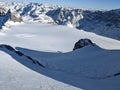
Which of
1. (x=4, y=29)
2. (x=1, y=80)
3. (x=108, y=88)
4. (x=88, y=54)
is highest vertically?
(x=1, y=80)

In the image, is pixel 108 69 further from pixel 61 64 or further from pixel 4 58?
pixel 4 58

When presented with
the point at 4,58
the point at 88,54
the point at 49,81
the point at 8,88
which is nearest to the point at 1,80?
the point at 8,88

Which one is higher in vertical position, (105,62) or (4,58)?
(4,58)

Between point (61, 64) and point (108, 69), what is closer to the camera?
point (108, 69)

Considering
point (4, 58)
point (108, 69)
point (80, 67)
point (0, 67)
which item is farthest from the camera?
point (80, 67)

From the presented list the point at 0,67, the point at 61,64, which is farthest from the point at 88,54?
the point at 0,67

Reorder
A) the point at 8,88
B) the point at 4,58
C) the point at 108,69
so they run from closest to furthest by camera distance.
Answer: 1. the point at 8,88
2. the point at 4,58
3. the point at 108,69

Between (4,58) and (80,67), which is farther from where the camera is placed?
(80,67)

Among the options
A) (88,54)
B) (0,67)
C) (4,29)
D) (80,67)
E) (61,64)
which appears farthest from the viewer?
(4,29)

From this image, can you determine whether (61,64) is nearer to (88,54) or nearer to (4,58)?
(88,54)
